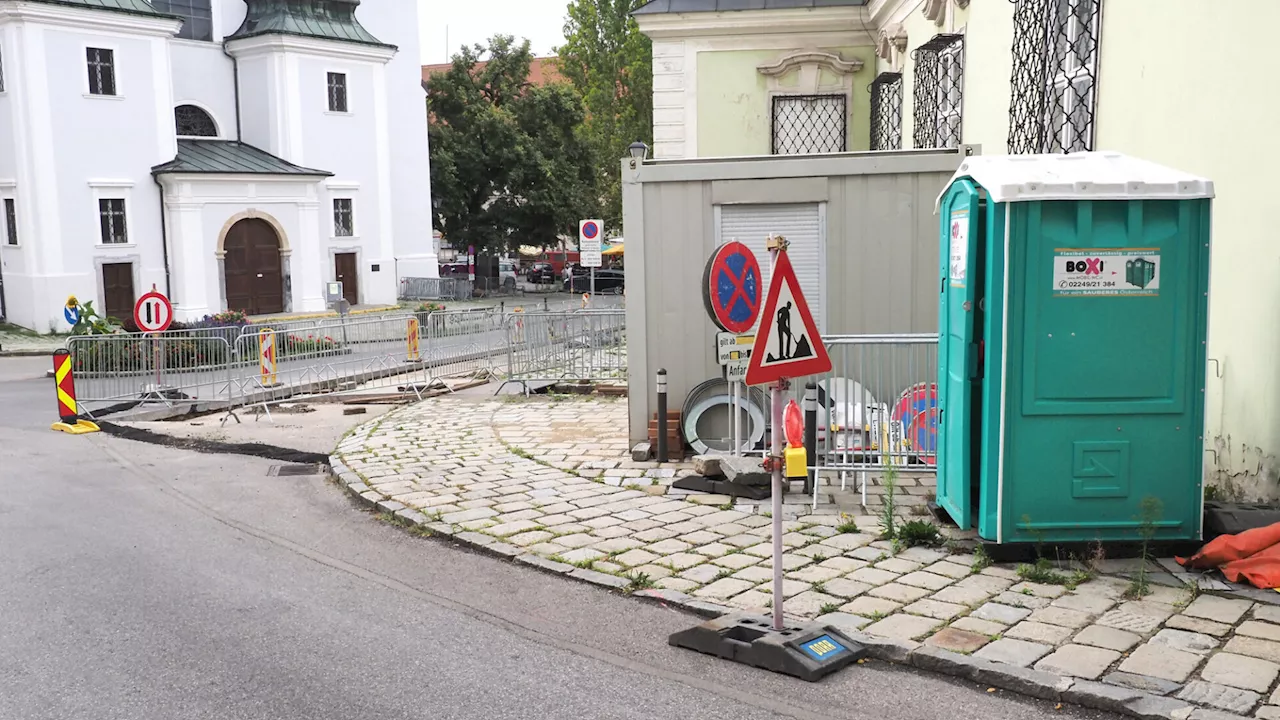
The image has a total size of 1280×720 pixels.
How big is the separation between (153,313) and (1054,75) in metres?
13.4

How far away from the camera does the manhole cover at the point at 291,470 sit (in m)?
10.7

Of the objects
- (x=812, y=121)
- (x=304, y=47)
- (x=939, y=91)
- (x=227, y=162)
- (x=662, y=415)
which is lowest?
(x=662, y=415)

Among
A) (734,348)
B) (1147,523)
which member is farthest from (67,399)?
(1147,523)

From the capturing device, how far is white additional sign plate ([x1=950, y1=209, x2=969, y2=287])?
21.2ft

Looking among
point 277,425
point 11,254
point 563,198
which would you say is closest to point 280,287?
point 11,254

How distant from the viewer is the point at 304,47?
3688 cm

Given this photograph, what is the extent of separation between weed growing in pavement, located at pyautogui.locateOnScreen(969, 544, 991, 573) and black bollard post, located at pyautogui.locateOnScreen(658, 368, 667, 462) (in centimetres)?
364

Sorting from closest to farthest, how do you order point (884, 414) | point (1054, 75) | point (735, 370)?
point (735, 370), point (884, 414), point (1054, 75)

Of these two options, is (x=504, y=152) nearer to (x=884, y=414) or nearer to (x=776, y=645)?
(x=884, y=414)

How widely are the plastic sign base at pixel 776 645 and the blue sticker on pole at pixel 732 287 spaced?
2.59 meters

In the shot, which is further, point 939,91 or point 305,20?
point 305,20

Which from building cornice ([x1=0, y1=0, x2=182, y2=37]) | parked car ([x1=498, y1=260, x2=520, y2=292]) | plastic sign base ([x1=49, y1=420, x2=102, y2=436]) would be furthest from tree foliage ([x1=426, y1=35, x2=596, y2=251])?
plastic sign base ([x1=49, y1=420, x2=102, y2=436])

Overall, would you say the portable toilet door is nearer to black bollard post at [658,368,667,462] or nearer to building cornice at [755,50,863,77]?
black bollard post at [658,368,667,462]

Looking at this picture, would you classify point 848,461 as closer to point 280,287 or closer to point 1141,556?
point 1141,556
